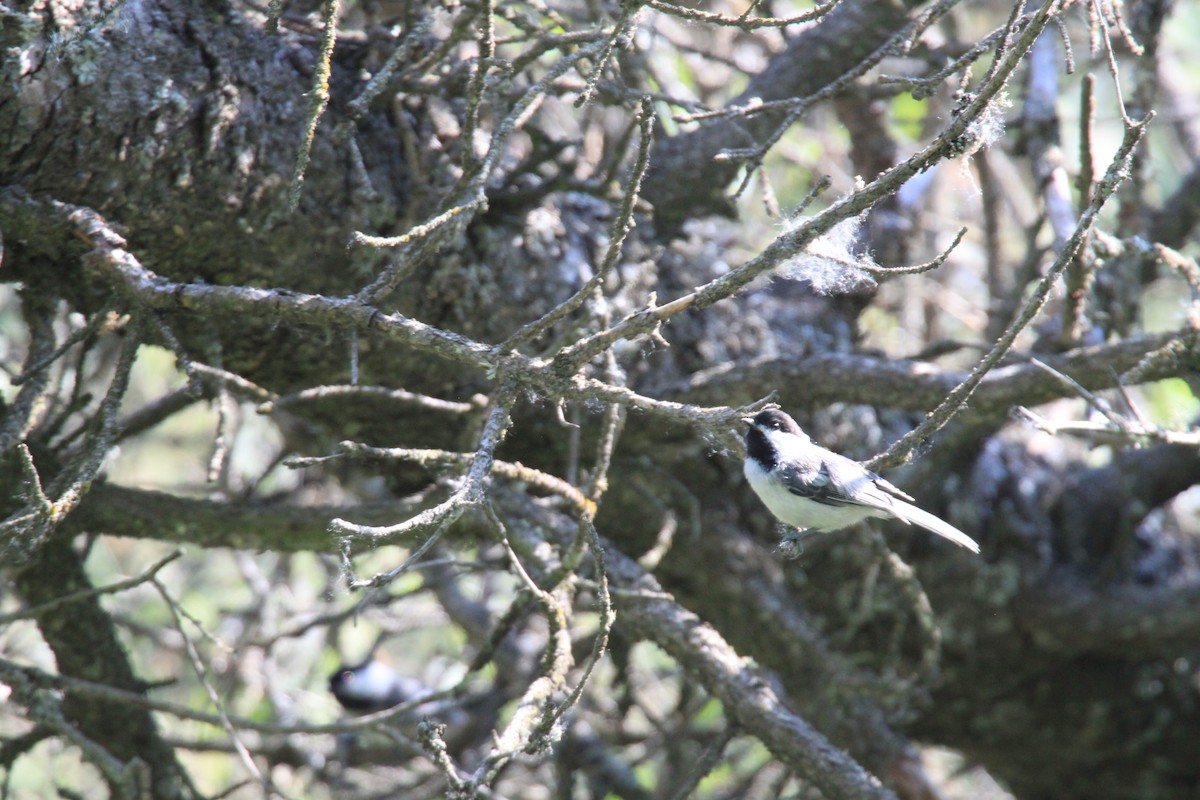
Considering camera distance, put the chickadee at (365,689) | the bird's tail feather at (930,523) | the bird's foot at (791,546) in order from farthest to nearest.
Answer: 1. the chickadee at (365,689)
2. the bird's foot at (791,546)
3. the bird's tail feather at (930,523)

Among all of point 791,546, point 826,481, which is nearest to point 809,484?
point 826,481

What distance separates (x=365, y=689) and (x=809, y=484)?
10.5 feet

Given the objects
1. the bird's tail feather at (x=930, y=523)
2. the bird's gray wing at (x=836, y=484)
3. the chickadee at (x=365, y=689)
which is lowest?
the bird's tail feather at (x=930, y=523)

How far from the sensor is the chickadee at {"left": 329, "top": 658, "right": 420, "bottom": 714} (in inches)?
187

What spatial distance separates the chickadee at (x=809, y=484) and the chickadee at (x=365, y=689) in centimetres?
300

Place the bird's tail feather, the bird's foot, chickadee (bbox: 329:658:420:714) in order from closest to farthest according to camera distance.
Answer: the bird's tail feather
the bird's foot
chickadee (bbox: 329:658:420:714)

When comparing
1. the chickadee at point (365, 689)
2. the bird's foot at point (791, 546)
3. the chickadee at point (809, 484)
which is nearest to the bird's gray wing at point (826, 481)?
the chickadee at point (809, 484)

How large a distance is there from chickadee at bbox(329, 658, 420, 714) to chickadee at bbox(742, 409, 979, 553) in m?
3.00

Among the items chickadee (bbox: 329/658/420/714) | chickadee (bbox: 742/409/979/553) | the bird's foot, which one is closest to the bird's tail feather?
chickadee (bbox: 742/409/979/553)

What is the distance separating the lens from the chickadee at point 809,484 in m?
2.26

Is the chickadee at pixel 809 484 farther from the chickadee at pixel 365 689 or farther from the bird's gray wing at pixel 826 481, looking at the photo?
the chickadee at pixel 365 689

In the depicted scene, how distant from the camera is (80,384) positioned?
91.8 inches

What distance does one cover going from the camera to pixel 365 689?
4.76m

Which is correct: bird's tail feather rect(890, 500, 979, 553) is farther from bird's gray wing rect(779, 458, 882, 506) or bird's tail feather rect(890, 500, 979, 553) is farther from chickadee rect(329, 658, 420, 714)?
chickadee rect(329, 658, 420, 714)
